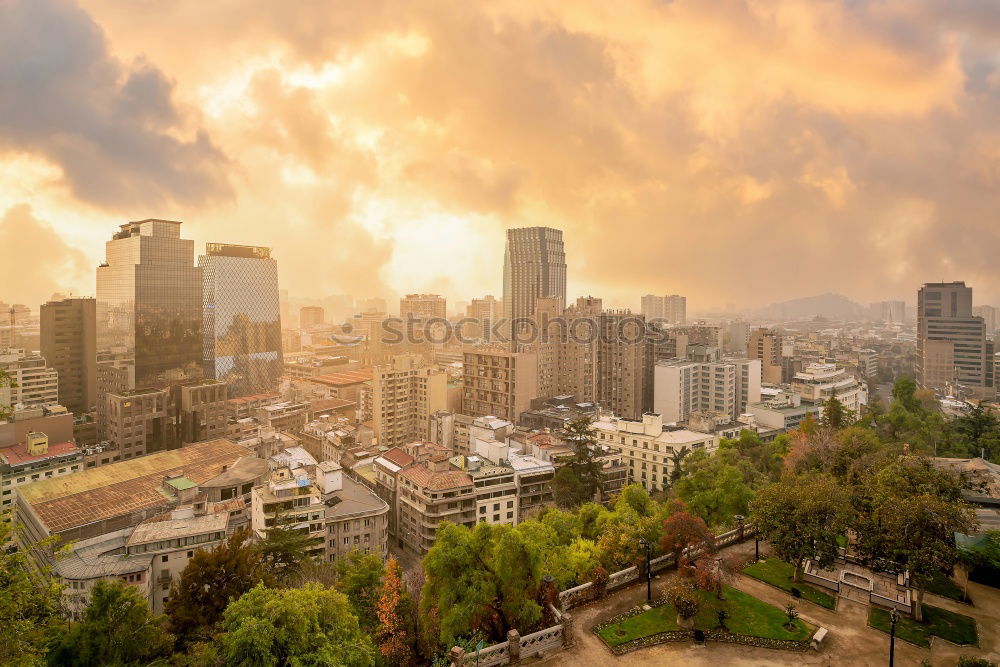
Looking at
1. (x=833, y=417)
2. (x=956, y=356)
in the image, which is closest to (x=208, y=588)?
(x=833, y=417)

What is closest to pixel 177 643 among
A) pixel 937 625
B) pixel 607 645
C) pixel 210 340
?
pixel 607 645

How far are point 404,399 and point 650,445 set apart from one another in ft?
79.5

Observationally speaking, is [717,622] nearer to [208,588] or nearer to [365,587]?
[365,587]

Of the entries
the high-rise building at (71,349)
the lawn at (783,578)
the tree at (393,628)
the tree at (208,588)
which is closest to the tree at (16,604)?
the tree at (393,628)

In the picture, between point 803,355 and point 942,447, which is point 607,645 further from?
point 803,355

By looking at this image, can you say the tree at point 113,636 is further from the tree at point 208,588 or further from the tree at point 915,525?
the tree at point 915,525

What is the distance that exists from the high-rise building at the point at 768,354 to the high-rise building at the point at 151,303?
7541 centimetres

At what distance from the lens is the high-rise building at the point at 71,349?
59.1 metres

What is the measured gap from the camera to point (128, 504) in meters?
29.3

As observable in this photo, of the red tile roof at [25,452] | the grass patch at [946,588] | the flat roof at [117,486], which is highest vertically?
the grass patch at [946,588]

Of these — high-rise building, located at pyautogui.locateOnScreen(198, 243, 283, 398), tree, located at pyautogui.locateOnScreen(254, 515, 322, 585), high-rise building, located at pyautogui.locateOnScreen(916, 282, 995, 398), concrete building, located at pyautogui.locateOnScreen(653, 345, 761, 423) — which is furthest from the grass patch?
high-rise building, located at pyautogui.locateOnScreen(198, 243, 283, 398)

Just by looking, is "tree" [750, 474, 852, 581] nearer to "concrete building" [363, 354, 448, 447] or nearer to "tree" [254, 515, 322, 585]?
"tree" [254, 515, 322, 585]

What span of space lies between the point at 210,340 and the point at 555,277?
223 ft

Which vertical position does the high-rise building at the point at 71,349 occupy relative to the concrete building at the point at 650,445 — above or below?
above
